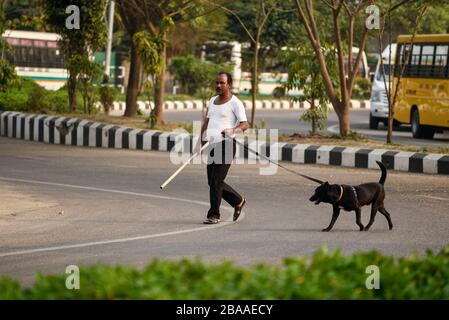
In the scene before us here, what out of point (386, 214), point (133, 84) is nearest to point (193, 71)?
point (133, 84)

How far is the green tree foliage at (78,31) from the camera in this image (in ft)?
88.3

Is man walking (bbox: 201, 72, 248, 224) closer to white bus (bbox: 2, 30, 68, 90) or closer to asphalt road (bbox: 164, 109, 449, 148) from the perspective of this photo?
asphalt road (bbox: 164, 109, 449, 148)

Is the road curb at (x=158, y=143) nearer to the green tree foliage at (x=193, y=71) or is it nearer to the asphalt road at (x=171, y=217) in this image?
the asphalt road at (x=171, y=217)

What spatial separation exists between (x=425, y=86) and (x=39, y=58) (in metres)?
28.1

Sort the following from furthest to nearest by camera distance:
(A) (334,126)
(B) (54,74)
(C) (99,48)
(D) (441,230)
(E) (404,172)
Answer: (B) (54,74)
(A) (334,126)
(C) (99,48)
(E) (404,172)
(D) (441,230)

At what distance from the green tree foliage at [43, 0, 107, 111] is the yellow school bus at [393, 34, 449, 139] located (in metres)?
6.65

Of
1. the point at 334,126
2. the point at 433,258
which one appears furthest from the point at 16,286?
the point at 334,126

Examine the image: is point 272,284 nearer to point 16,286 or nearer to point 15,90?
point 16,286

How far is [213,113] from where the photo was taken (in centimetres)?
1273

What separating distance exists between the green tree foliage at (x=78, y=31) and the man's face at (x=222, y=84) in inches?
572

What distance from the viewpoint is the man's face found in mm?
12539

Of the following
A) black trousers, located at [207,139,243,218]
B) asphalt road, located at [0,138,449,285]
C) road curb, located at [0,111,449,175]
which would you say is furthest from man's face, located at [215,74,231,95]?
road curb, located at [0,111,449,175]

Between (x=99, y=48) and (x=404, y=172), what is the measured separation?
398 inches

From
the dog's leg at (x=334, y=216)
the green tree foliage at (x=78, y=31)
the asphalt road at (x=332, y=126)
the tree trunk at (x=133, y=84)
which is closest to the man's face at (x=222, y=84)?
the dog's leg at (x=334, y=216)
